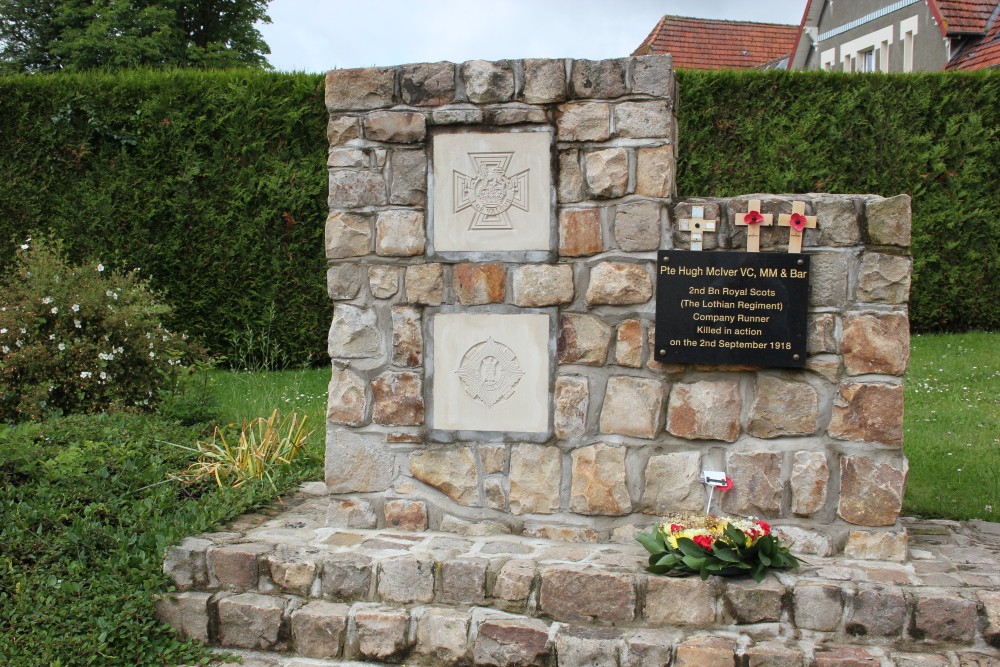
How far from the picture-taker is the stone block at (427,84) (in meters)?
3.69

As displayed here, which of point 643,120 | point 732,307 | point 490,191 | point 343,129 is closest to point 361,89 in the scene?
point 343,129

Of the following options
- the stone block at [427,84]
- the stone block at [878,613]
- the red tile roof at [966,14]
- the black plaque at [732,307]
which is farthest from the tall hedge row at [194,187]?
the red tile roof at [966,14]

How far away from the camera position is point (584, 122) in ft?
11.8

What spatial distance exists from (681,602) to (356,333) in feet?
5.62

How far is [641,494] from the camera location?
3.63m

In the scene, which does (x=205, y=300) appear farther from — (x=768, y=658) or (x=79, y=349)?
(x=768, y=658)

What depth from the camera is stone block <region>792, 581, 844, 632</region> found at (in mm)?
3111

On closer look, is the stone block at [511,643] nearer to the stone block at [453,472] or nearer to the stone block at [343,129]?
the stone block at [453,472]

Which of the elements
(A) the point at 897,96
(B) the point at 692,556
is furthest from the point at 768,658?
(A) the point at 897,96

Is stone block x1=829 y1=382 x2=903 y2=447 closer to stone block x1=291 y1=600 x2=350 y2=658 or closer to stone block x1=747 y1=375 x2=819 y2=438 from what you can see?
stone block x1=747 y1=375 x2=819 y2=438

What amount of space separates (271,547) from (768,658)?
6.35 feet

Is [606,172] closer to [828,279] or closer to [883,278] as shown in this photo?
[828,279]

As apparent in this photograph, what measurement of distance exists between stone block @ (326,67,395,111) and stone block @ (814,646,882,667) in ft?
8.81

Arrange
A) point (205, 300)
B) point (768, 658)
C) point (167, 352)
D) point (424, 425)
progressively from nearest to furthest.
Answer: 1. point (768, 658)
2. point (424, 425)
3. point (167, 352)
4. point (205, 300)
